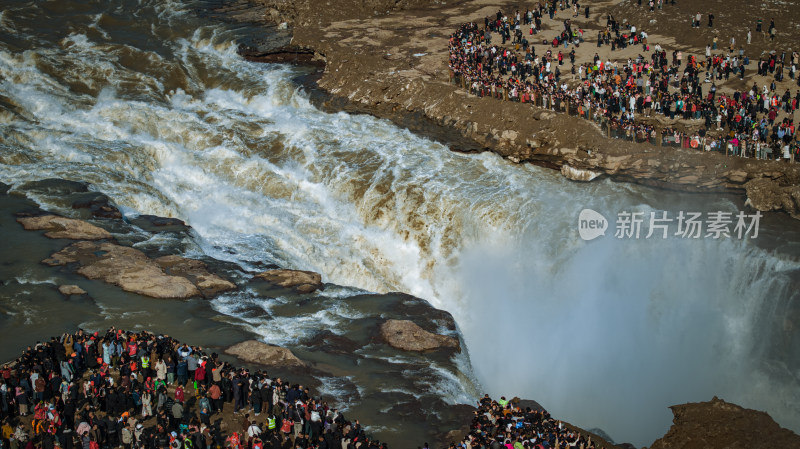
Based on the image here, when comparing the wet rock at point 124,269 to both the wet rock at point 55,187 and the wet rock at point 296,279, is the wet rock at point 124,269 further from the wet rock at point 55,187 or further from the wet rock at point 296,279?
the wet rock at point 55,187

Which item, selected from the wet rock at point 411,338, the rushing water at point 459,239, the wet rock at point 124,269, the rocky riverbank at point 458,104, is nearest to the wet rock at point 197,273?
the wet rock at point 124,269

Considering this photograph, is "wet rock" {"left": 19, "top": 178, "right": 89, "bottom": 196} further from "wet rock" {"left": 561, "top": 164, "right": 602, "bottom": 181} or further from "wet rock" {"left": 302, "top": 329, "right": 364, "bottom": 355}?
"wet rock" {"left": 561, "top": 164, "right": 602, "bottom": 181}

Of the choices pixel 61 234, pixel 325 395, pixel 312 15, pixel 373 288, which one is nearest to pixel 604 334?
pixel 373 288

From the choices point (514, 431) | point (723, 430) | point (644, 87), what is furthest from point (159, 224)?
point (644, 87)

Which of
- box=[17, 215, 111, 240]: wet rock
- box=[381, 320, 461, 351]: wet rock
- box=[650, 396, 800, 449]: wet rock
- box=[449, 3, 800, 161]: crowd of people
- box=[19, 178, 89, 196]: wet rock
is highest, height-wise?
box=[449, 3, 800, 161]: crowd of people

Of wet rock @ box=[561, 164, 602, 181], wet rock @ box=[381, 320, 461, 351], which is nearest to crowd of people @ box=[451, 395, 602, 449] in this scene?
wet rock @ box=[381, 320, 461, 351]

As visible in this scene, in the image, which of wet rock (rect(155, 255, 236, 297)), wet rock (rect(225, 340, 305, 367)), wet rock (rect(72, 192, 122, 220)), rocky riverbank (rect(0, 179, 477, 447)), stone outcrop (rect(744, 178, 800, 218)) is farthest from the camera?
wet rock (rect(72, 192, 122, 220))

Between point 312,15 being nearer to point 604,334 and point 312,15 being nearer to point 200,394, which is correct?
point 604,334

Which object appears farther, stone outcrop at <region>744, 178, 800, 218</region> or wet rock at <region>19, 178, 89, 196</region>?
wet rock at <region>19, 178, 89, 196</region>
